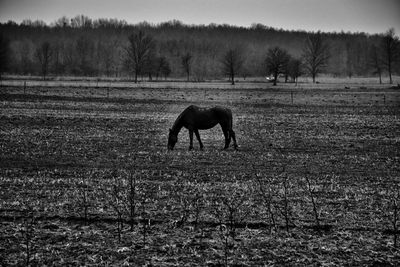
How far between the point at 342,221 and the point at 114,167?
7.04 m

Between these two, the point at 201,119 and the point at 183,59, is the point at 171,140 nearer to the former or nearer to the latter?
the point at 201,119

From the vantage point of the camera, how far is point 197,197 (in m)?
9.12

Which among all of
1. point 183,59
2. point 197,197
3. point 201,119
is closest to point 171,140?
point 201,119

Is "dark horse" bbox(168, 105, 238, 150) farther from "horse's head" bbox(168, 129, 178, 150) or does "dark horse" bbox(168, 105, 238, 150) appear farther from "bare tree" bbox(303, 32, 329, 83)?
"bare tree" bbox(303, 32, 329, 83)

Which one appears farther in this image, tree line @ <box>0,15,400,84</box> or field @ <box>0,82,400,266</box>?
tree line @ <box>0,15,400,84</box>

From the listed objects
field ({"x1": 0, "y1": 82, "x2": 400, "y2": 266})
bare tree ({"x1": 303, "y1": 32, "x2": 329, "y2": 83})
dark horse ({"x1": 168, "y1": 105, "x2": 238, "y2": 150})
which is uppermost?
bare tree ({"x1": 303, "y1": 32, "x2": 329, "y2": 83})

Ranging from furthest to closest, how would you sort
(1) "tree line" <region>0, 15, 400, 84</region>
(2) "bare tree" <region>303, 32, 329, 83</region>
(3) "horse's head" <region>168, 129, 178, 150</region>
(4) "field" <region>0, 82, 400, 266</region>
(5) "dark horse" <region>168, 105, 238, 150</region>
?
(2) "bare tree" <region>303, 32, 329, 83</region>
(1) "tree line" <region>0, 15, 400, 84</region>
(5) "dark horse" <region>168, 105, 238, 150</region>
(3) "horse's head" <region>168, 129, 178, 150</region>
(4) "field" <region>0, 82, 400, 266</region>

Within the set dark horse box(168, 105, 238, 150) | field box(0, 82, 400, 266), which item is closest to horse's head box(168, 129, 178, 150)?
dark horse box(168, 105, 238, 150)

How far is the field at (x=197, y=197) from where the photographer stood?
6.48 meters

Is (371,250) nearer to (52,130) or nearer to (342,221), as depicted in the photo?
(342,221)

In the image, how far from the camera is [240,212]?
8.29 metres

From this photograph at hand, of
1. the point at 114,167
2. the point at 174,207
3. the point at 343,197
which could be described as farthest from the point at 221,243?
the point at 114,167

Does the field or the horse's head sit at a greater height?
the horse's head

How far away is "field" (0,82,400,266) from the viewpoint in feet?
21.3
